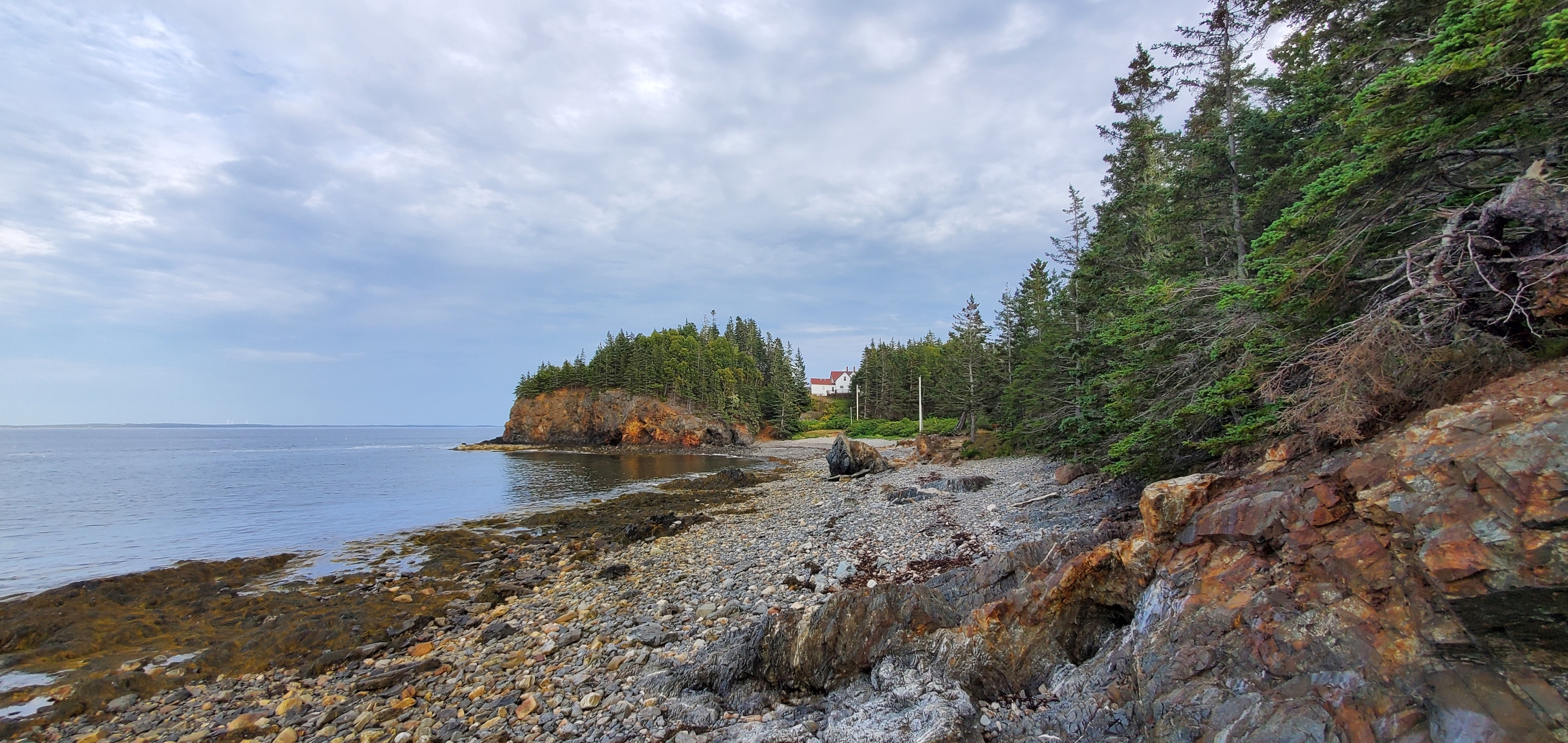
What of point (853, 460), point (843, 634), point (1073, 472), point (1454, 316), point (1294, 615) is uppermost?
point (1454, 316)

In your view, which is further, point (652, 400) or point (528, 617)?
point (652, 400)

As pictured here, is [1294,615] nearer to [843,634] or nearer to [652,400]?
[843,634]

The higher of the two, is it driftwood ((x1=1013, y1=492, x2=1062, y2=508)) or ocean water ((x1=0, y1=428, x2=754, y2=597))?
driftwood ((x1=1013, y1=492, x2=1062, y2=508))

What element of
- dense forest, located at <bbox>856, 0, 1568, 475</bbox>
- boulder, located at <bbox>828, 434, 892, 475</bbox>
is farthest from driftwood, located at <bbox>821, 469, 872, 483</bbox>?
dense forest, located at <bbox>856, 0, 1568, 475</bbox>

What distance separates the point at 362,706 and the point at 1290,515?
36.5ft

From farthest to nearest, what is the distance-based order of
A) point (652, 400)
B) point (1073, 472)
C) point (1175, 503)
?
point (652, 400), point (1073, 472), point (1175, 503)

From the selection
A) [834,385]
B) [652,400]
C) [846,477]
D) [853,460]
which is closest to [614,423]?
[652,400]

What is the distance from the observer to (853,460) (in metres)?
32.2

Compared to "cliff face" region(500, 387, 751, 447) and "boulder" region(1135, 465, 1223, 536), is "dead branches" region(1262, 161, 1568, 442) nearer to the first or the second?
"boulder" region(1135, 465, 1223, 536)

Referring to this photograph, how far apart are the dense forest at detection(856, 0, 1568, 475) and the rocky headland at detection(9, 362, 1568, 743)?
0.80 m

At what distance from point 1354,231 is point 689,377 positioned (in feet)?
241

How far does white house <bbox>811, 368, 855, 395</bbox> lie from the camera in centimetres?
12281

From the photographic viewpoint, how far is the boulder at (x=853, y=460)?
105 feet

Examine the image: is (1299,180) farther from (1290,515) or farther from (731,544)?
(731,544)
